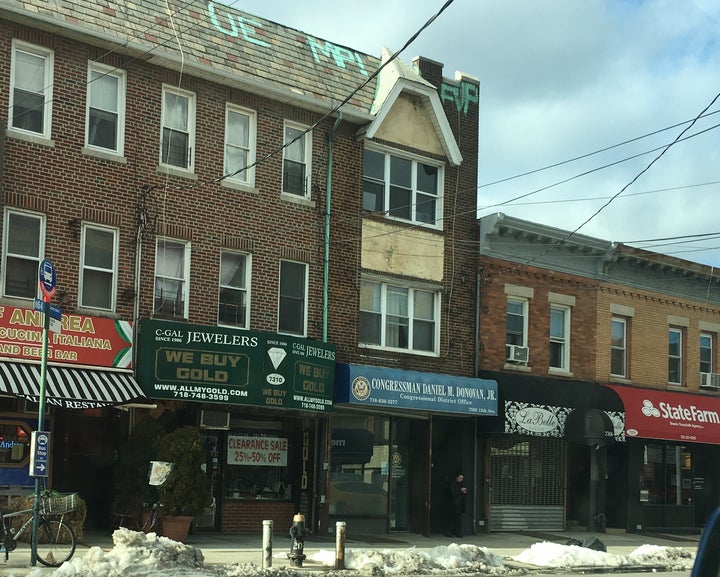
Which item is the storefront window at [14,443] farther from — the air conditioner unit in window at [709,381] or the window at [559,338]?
the air conditioner unit in window at [709,381]

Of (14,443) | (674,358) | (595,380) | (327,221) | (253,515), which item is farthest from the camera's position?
(674,358)

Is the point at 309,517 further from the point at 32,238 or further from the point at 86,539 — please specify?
the point at 32,238

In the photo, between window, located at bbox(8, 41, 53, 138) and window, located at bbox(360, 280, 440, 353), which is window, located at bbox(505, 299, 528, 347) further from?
window, located at bbox(8, 41, 53, 138)

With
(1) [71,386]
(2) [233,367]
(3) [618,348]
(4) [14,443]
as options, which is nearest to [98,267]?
(1) [71,386]

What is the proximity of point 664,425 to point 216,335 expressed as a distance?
47.5 ft

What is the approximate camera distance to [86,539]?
18766 millimetres

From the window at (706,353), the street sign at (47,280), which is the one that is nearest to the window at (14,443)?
the street sign at (47,280)

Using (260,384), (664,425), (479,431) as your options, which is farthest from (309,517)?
(664,425)

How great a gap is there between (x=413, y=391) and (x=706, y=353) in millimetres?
12832

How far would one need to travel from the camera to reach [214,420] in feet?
70.8

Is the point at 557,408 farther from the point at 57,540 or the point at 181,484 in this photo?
the point at 57,540

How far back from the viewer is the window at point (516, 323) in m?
27.5

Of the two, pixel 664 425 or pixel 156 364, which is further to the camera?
pixel 664 425

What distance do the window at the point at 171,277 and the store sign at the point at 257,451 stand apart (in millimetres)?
3358
